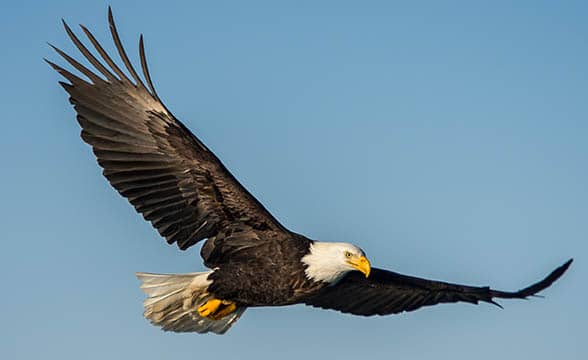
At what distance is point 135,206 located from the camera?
1052 centimetres

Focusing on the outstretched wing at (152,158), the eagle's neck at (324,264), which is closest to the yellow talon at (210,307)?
the outstretched wing at (152,158)

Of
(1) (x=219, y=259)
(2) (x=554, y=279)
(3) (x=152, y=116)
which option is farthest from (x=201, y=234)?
(2) (x=554, y=279)

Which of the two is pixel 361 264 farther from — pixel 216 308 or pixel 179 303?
pixel 179 303

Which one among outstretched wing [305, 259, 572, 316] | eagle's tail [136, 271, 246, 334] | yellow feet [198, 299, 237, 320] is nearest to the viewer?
yellow feet [198, 299, 237, 320]

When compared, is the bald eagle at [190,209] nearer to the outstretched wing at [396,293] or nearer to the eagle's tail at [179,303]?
the eagle's tail at [179,303]

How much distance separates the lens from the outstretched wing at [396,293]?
38.0 ft

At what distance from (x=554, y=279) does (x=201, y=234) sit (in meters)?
2.97

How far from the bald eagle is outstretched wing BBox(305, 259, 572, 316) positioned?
42.4 inches

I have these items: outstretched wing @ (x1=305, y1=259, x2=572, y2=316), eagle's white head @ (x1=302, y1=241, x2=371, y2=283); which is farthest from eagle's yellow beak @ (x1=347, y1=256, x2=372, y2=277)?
outstretched wing @ (x1=305, y1=259, x2=572, y2=316)

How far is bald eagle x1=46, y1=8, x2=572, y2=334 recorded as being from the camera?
400 inches

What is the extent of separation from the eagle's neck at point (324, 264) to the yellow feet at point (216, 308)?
794 millimetres

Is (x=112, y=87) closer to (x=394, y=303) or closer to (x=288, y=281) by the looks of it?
(x=288, y=281)

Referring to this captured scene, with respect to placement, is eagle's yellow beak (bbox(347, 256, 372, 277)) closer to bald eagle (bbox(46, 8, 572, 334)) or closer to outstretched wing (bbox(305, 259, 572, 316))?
bald eagle (bbox(46, 8, 572, 334))

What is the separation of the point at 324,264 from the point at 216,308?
1.02m
